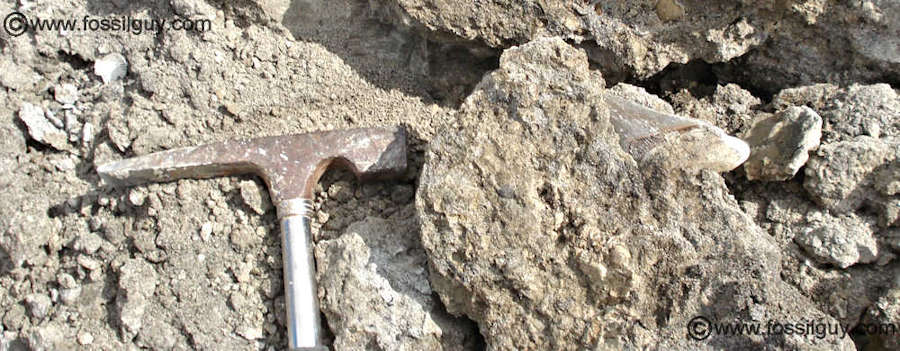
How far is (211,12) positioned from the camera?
257cm

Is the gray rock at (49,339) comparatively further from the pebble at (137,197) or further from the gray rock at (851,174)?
the gray rock at (851,174)

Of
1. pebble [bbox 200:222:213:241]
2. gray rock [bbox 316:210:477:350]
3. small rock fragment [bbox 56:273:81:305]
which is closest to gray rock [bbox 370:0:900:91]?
gray rock [bbox 316:210:477:350]

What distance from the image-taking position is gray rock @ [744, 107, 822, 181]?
6.74 ft

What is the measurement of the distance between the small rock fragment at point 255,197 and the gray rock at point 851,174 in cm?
161

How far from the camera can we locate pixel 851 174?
79.7 inches

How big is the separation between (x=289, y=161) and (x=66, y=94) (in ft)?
3.03

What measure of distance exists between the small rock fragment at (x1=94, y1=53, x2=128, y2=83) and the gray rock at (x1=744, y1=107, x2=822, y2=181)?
82.0 inches

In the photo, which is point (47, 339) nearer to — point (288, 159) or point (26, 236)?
point (26, 236)

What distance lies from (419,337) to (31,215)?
1.34 metres

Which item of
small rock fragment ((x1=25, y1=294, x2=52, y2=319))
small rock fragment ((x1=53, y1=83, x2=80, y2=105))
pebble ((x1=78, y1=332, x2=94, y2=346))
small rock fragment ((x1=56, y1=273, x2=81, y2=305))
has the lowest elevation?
pebble ((x1=78, y1=332, x2=94, y2=346))

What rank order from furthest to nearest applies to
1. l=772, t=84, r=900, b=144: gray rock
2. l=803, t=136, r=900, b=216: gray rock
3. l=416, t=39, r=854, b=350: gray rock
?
l=772, t=84, r=900, b=144: gray rock, l=803, t=136, r=900, b=216: gray rock, l=416, t=39, r=854, b=350: gray rock

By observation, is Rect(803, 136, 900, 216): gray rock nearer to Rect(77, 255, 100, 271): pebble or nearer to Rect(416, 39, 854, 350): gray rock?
Rect(416, 39, 854, 350): gray rock

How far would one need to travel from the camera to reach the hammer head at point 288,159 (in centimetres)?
226

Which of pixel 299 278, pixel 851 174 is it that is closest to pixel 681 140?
pixel 851 174
